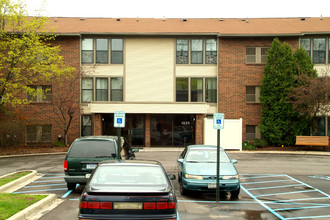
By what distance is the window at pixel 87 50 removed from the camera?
30281 mm

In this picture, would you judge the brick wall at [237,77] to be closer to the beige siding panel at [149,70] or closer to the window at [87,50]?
the beige siding panel at [149,70]

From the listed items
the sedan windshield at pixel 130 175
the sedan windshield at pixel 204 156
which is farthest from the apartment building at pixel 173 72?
the sedan windshield at pixel 130 175

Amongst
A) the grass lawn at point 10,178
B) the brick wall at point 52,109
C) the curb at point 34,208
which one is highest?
the brick wall at point 52,109

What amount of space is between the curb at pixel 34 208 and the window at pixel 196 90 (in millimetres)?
20857

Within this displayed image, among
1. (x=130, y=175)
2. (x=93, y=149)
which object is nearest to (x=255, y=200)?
(x=93, y=149)

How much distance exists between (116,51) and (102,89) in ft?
10.6

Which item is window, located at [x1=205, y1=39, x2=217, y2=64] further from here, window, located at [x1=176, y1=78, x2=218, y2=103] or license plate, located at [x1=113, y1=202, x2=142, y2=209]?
license plate, located at [x1=113, y1=202, x2=142, y2=209]

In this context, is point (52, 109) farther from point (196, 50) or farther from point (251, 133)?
point (251, 133)

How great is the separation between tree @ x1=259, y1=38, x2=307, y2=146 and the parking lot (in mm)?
10196

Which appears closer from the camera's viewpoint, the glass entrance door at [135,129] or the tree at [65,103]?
the tree at [65,103]

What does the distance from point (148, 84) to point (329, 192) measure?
1957 centimetres

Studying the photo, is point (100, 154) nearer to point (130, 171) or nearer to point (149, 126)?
point (130, 171)

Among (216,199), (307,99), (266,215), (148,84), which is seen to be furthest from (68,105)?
(266,215)

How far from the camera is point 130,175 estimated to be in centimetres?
715
